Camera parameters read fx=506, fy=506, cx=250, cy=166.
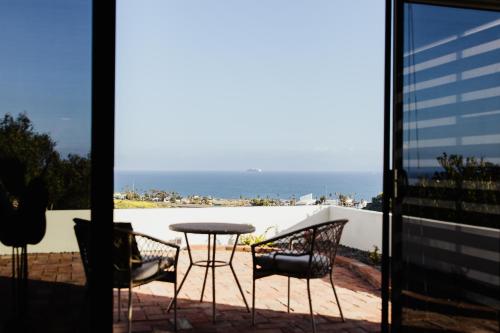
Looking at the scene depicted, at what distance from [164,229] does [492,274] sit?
17.9ft

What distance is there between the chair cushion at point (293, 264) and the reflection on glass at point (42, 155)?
171 cm

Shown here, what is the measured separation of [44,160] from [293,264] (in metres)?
2.00

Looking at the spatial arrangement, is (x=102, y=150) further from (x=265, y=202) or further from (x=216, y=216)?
(x=265, y=202)

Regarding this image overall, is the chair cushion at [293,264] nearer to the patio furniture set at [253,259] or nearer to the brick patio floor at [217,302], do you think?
the patio furniture set at [253,259]

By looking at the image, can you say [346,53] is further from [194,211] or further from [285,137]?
[194,211]

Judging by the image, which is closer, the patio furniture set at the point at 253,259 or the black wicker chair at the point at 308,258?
the patio furniture set at the point at 253,259

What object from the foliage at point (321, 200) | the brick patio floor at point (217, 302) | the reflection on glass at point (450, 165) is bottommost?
the brick patio floor at point (217, 302)

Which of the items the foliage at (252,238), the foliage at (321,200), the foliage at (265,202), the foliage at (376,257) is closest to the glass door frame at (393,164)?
the foliage at (376,257)

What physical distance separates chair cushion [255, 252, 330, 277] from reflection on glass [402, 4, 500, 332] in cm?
107

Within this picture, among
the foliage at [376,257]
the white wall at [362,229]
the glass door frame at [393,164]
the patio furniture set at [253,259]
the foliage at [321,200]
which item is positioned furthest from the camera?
the foliage at [321,200]

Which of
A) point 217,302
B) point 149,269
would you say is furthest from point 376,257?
point 149,269

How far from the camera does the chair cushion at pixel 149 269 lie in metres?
3.27

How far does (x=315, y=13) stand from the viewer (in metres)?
26.5

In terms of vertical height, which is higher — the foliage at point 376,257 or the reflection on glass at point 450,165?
the reflection on glass at point 450,165
